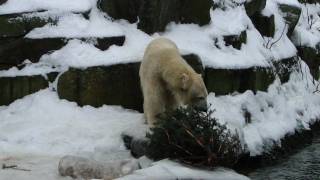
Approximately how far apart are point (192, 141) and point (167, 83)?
170 centimetres

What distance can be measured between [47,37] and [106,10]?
1568mm

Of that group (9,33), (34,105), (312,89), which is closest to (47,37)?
(9,33)

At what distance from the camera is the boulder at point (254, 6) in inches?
572

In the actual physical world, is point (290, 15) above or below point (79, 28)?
below

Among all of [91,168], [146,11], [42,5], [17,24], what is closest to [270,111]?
[146,11]

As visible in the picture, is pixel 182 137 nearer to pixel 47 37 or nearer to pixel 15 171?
pixel 15 171

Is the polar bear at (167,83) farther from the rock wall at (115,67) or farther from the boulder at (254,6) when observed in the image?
the boulder at (254,6)

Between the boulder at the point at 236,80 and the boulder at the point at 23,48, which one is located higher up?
the boulder at the point at 23,48

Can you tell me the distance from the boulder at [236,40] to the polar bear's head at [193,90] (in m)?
4.30

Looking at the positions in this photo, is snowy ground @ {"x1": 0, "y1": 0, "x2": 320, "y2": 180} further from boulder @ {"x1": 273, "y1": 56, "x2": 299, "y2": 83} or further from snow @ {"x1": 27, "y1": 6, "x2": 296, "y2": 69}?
boulder @ {"x1": 273, "y1": 56, "x2": 299, "y2": 83}

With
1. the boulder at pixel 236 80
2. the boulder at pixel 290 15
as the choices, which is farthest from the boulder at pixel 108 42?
the boulder at pixel 290 15

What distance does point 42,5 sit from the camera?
11250 mm

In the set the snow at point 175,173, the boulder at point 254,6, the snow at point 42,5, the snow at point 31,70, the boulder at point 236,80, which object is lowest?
the boulder at point 236,80

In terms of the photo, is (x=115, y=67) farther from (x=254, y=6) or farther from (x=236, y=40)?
(x=254, y=6)
